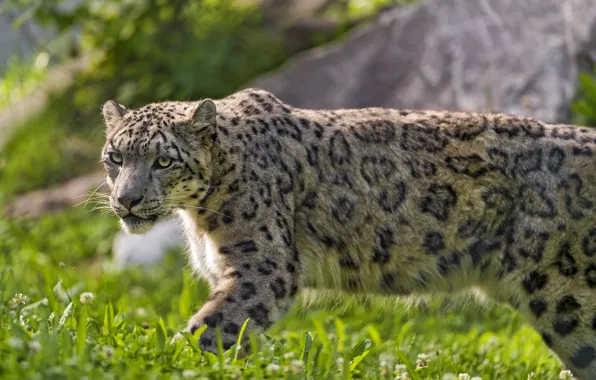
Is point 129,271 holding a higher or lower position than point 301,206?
lower

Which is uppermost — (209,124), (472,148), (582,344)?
(209,124)

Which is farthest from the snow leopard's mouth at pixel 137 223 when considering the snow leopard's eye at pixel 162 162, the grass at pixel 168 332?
the grass at pixel 168 332

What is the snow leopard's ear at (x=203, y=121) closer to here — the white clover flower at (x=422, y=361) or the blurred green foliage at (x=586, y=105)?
the white clover flower at (x=422, y=361)

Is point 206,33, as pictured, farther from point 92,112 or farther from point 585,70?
point 585,70

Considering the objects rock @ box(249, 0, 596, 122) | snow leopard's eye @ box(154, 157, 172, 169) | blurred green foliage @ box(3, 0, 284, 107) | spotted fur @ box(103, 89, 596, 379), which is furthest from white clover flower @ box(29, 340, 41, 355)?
blurred green foliage @ box(3, 0, 284, 107)

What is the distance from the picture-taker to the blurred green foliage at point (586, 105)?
11.1 m

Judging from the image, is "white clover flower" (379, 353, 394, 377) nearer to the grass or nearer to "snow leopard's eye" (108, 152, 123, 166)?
the grass

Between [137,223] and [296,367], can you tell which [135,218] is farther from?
[296,367]

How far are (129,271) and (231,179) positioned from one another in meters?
4.83

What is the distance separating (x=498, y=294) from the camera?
6996 millimetres

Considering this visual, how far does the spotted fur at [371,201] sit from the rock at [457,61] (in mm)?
4192

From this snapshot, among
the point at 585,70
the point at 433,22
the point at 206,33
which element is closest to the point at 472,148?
the point at 585,70

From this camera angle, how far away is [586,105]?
36.6 ft

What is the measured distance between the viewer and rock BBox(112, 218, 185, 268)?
11633 millimetres
